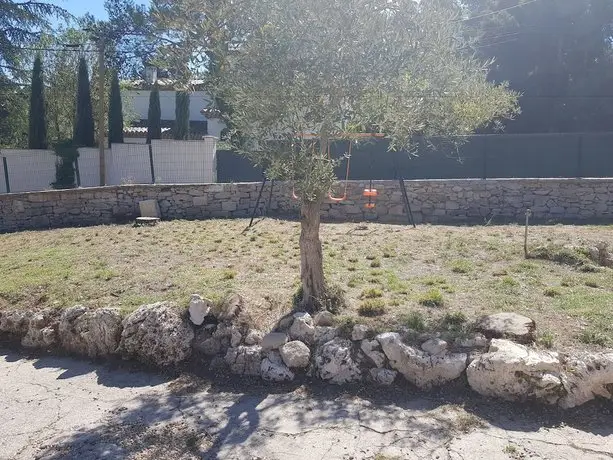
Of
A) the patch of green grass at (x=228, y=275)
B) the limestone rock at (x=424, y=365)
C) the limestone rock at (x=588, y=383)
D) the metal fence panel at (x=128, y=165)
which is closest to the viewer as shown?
the limestone rock at (x=588, y=383)

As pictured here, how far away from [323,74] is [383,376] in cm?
258

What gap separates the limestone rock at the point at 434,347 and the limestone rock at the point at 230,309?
183cm

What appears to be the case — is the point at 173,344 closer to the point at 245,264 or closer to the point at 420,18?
the point at 245,264

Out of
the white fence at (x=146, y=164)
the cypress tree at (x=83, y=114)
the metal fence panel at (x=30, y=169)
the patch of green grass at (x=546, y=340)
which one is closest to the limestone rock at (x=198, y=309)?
the patch of green grass at (x=546, y=340)

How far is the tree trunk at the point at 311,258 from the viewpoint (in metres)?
5.55

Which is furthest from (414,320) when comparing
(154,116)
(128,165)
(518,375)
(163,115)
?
(163,115)

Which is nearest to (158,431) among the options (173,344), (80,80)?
(173,344)

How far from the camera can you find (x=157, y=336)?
514 cm

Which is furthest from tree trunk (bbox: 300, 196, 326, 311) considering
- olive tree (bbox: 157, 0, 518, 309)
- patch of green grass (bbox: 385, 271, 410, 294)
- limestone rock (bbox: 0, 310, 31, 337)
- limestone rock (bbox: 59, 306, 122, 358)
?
limestone rock (bbox: 0, 310, 31, 337)

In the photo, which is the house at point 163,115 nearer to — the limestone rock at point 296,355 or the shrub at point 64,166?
the shrub at point 64,166

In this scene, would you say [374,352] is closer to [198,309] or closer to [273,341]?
[273,341]

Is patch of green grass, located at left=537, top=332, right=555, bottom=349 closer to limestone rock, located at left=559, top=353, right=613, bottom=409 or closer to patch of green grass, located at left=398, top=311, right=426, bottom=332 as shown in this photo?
limestone rock, located at left=559, top=353, right=613, bottom=409

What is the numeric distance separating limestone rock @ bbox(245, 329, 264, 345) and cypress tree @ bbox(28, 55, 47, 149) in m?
15.3

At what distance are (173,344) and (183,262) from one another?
2.85 meters
